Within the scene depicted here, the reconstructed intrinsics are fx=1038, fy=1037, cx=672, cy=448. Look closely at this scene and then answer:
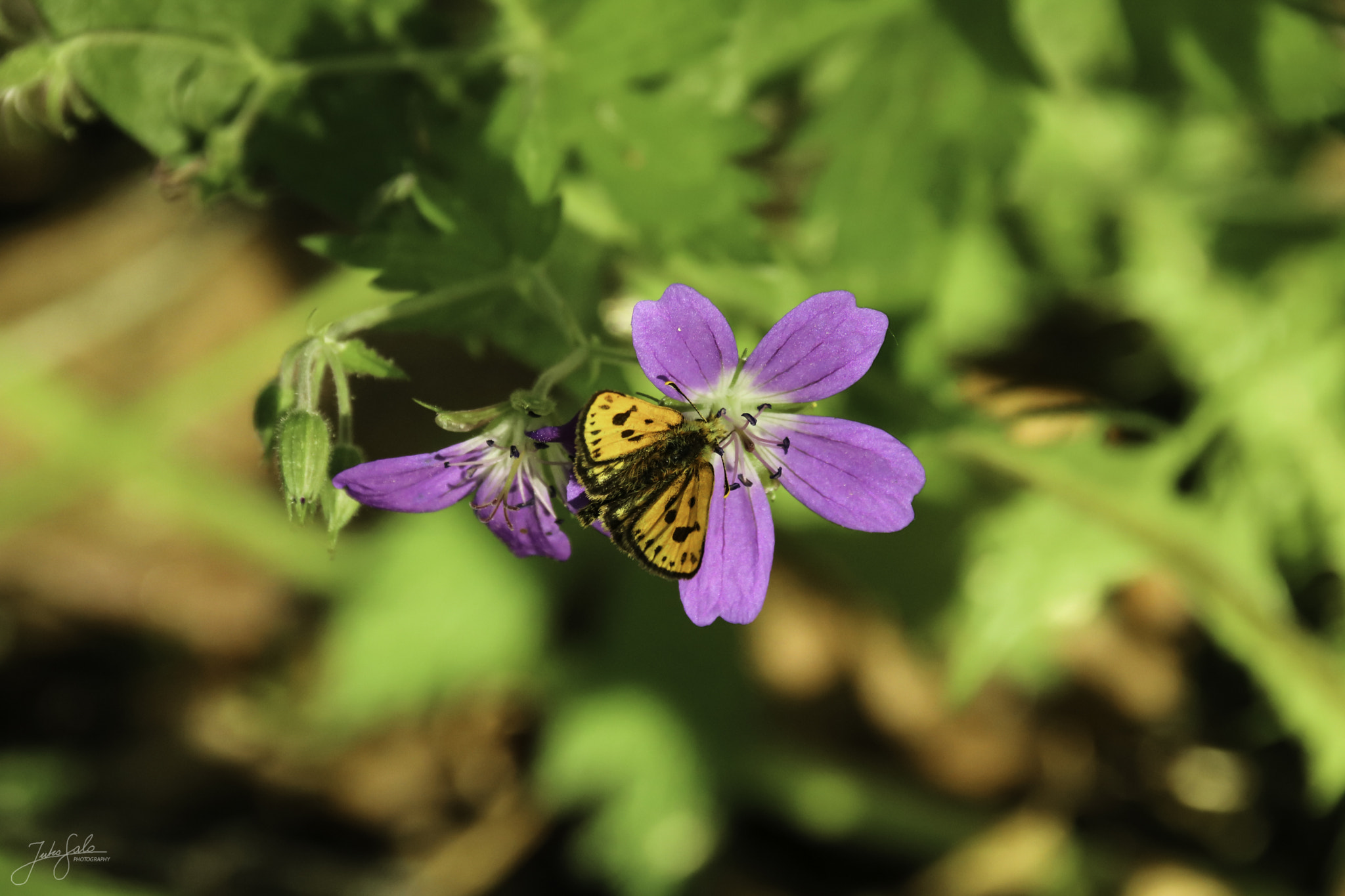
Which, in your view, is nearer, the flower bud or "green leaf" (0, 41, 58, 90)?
the flower bud

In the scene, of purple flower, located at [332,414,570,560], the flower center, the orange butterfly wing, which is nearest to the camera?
the orange butterfly wing

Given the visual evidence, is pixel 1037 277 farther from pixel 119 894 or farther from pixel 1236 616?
pixel 119 894

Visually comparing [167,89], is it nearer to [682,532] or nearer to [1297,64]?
[682,532]

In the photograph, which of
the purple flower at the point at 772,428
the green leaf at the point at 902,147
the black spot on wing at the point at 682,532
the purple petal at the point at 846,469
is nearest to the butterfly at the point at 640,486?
the black spot on wing at the point at 682,532

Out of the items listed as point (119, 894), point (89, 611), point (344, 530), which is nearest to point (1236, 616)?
point (344, 530)

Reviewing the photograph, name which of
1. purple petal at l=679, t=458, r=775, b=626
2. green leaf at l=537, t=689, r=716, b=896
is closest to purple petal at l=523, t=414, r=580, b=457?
purple petal at l=679, t=458, r=775, b=626

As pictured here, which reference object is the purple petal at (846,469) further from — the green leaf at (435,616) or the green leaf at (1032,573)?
the green leaf at (435,616)

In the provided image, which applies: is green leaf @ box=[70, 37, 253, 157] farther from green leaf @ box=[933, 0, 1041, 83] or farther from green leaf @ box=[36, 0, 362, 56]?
green leaf @ box=[933, 0, 1041, 83]
